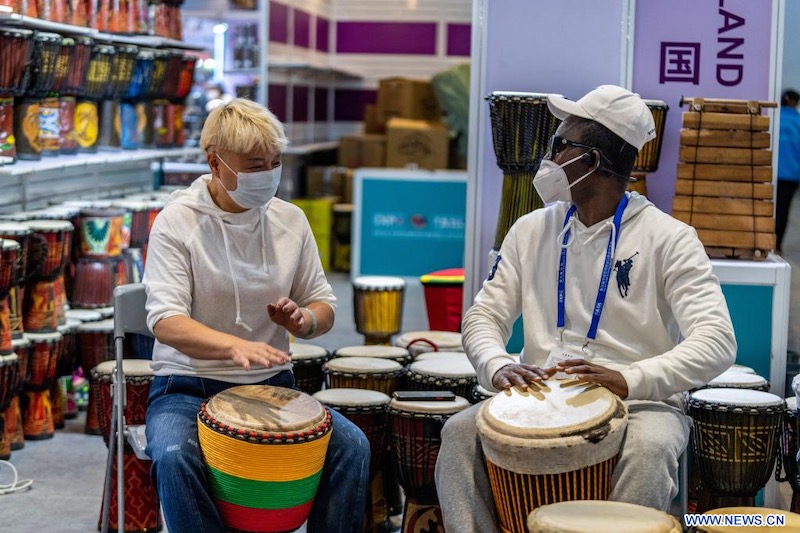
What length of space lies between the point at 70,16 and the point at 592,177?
344cm

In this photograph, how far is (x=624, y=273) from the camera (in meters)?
3.14

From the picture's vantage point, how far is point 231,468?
2.88 metres

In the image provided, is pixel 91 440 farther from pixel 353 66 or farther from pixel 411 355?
pixel 353 66

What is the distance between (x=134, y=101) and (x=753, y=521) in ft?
16.2

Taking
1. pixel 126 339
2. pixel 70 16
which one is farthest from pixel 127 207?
pixel 126 339

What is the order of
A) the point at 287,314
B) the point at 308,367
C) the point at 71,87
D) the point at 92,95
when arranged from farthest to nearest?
1. the point at 92,95
2. the point at 71,87
3. the point at 308,367
4. the point at 287,314

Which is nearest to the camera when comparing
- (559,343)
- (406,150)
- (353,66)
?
(559,343)

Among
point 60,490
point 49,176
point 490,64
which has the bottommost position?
point 60,490

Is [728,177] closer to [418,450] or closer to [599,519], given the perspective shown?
[418,450]

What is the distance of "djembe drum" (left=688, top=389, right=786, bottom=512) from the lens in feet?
11.5

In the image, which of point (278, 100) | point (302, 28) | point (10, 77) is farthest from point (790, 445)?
point (302, 28)

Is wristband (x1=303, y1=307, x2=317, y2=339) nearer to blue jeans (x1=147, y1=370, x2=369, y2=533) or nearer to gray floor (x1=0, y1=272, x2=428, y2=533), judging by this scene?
blue jeans (x1=147, y1=370, x2=369, y2=533)

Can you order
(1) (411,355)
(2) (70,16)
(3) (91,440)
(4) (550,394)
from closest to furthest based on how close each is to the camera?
(4) (550,394), (1) (411,355), (3) (91,440), (2) (70,16)

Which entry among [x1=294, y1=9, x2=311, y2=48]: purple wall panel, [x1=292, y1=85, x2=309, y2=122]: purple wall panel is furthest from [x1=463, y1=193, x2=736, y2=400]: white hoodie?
[x1=294, y1=9, x2=311, y2=48]: purple wall panel
